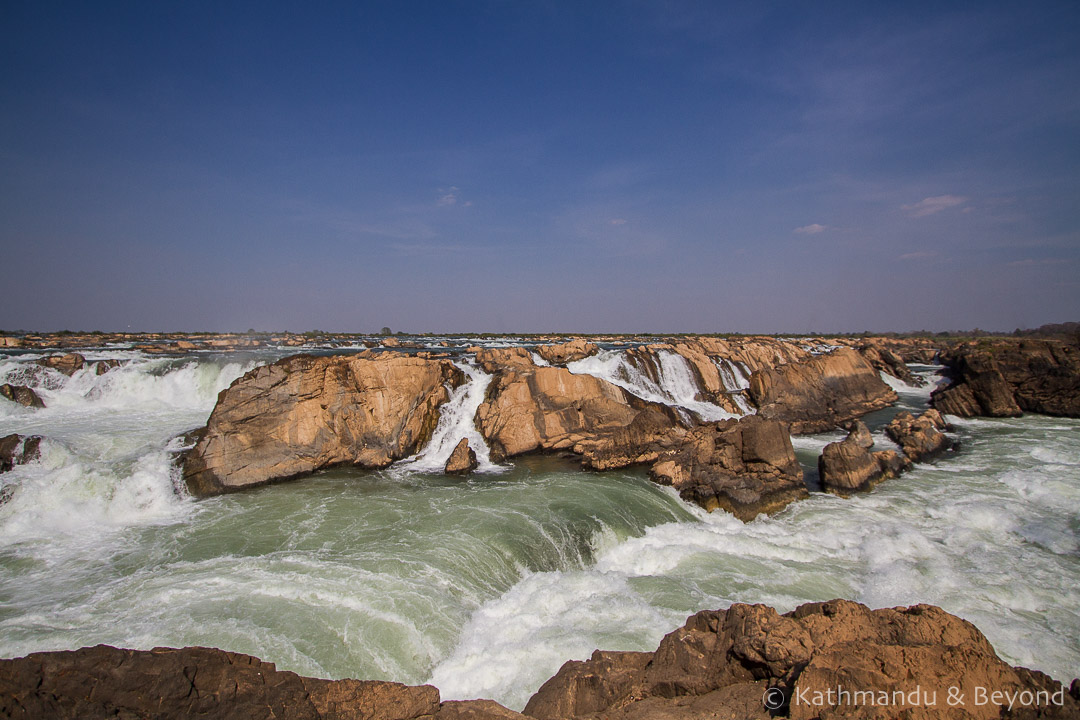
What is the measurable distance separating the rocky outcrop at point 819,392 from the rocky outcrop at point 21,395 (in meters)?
32.1

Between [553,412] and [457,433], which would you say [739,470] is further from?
[457,433]

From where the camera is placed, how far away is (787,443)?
49.1 ft

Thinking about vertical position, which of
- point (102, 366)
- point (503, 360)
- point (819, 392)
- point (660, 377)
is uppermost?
point (503, 360)

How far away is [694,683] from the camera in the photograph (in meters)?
5.09

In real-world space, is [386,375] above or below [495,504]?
above

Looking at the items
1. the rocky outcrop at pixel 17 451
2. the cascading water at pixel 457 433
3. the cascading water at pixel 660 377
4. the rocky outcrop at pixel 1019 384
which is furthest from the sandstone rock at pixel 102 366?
the rocky outcrop at pixel 1019 384

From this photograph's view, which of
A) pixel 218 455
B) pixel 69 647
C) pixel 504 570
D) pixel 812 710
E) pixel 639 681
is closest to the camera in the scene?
pixel 812 710

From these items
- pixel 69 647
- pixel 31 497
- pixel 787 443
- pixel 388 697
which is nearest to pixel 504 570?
pixel 388 697

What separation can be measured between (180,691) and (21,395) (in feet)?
82.8

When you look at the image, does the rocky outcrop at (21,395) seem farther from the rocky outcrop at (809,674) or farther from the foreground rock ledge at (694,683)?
the rocky outcrop at (809,674)

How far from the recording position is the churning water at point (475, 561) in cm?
746

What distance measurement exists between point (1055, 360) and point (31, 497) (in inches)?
1645

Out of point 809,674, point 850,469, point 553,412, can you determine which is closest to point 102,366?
point 553,412

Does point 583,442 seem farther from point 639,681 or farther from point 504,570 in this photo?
point 639,681
